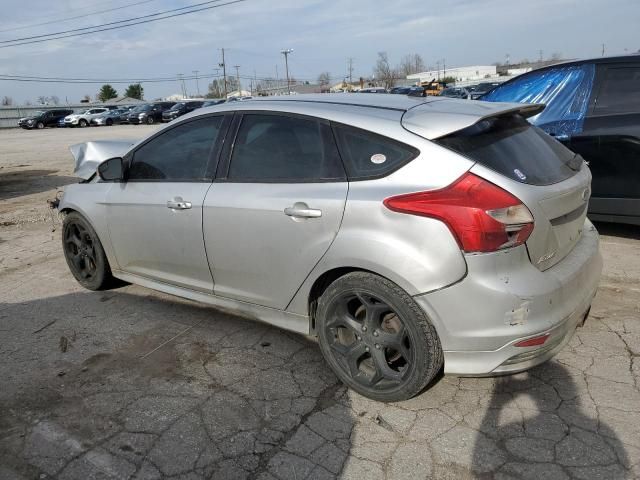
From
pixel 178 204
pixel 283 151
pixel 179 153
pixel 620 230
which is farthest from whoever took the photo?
pixel 620 230

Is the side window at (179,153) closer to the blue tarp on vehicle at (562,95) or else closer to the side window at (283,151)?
the side window at (283,151)

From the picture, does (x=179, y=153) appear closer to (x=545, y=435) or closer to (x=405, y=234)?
(x=405, y=234)

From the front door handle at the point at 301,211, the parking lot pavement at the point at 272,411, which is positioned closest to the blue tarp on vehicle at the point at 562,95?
the parking lot pavement at the point at 272,411

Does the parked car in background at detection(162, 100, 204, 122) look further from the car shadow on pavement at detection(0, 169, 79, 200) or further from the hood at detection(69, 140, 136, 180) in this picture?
the hood at detection(69, 140, 136, 180)

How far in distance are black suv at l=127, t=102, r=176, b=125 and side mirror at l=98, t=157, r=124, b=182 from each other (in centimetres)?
3794

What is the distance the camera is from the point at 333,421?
9.03 ft

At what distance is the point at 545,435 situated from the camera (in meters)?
2.54

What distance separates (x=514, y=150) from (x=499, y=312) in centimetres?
89

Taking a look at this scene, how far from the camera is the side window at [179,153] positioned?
3.55m

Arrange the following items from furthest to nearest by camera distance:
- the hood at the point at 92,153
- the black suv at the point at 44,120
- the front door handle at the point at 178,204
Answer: the black suv at the point at 44,120
the hood at the point at 92,153
the front door handle at the point at 178,204

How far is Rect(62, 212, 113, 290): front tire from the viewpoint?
449 cm

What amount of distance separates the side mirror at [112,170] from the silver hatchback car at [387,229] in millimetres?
455

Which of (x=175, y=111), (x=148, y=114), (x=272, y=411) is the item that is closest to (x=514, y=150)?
(x=272, y=411)

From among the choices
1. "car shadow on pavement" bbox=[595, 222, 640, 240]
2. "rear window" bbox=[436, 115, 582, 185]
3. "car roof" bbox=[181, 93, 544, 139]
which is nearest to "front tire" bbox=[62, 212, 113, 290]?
"car roof" bbox=[181, 93, 544, 139]
